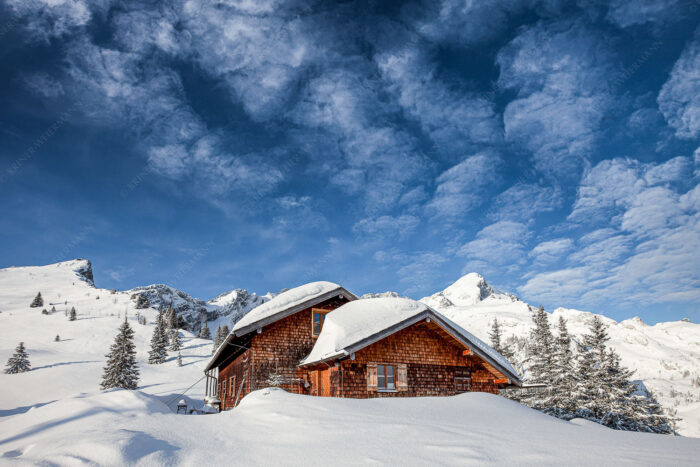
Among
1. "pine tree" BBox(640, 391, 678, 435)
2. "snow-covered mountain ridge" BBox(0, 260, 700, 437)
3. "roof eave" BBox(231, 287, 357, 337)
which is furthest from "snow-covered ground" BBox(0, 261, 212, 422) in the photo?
"pine tree" BBox(640, 391, 678, 435)

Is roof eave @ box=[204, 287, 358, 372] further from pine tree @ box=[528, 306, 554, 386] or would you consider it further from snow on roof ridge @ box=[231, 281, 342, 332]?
pine tree @ box=[528, 306, 554, 386]

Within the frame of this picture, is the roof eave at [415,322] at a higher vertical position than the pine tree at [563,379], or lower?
higher

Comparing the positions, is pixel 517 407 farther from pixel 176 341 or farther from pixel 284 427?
pixel 176 341

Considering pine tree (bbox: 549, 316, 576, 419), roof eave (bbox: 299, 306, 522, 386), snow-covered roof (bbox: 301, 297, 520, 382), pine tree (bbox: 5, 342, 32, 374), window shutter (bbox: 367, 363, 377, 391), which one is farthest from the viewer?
pine tree (bbox: 5, 342, 32, 374)

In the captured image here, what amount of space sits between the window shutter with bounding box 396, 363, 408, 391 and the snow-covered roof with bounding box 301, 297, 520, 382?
194 centimetres

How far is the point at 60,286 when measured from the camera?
11500cm

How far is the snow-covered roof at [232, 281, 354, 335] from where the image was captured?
1627cm

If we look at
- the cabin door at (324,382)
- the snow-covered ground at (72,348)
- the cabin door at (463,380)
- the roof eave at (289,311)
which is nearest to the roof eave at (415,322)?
the cabin door at (324,382)

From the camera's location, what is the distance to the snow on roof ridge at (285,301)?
54.3ft

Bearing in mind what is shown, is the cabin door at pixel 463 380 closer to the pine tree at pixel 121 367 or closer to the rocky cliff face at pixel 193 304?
the pine tree at pixel 121 367

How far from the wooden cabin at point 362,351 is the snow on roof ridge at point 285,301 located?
0.16 feet

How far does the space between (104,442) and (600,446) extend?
7635 mm

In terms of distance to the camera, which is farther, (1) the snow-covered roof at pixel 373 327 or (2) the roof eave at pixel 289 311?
(2) the roof eave at pixel 289 311

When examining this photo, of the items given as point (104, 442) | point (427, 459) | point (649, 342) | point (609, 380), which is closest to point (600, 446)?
point (427, 459)
